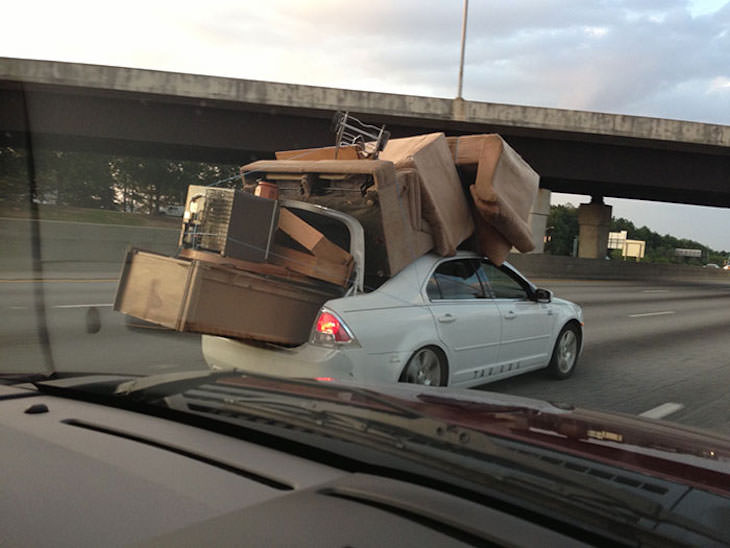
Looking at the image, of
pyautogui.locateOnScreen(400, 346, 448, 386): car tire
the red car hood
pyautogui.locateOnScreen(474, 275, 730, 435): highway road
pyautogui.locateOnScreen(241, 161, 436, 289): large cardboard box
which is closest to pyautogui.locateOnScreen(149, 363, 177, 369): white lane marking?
pyautogui.locateOnScreen(241, 161, 436, 289): large cardboard box

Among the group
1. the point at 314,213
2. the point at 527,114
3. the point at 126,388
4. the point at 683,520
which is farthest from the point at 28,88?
the point at 683,520

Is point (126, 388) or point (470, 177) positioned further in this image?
point (470, 177)

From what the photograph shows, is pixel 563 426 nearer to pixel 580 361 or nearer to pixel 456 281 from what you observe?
pixel 456 281

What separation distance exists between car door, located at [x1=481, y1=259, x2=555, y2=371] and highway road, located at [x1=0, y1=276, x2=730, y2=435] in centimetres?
37

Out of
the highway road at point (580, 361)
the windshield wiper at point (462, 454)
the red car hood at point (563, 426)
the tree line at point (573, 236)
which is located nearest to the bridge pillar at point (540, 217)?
the highway road at point (580, 361)

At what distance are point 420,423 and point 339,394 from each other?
59 cm

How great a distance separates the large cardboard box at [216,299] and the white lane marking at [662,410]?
10.5ft

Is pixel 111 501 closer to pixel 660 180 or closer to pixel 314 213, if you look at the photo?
pixel 314 213

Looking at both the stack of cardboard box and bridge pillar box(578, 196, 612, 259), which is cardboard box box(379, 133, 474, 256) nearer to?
the stack of cardboard box

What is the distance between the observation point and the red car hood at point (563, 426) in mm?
2066

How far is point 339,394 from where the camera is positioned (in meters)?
2.90

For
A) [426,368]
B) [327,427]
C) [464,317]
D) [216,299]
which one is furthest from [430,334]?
[327,427]

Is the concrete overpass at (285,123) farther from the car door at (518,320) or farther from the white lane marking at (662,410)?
the white lane marking at (662,410)

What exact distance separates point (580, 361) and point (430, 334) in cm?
441
